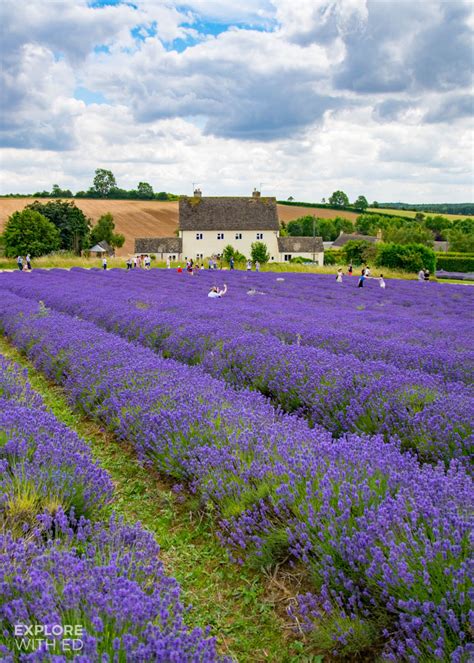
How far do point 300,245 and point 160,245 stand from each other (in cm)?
1466

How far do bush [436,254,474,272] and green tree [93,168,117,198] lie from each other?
231ft

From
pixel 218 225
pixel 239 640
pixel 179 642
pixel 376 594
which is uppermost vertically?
pixel 218 225

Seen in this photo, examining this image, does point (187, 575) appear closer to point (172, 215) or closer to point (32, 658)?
point (32, 658)

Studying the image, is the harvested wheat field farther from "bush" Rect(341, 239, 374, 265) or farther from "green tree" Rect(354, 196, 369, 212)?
"green tree" Rect(354, 196, 369, 212)

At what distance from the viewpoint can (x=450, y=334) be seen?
30.5 ft

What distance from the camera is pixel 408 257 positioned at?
4000 cm

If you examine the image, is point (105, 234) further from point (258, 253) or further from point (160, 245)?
point (258, 253)

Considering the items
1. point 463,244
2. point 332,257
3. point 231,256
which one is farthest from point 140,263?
point 463,244

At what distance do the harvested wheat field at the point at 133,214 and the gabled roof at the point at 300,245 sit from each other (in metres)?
17.6

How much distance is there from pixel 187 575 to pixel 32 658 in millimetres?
1603

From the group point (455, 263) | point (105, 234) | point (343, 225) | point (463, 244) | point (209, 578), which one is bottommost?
point (209, 578)

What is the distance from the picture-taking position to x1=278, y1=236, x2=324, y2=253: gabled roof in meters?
59.3

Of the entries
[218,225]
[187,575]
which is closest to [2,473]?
[187,575]

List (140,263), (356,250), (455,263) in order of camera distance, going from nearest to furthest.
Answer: (140,263) < (455,263) < (356,250)
